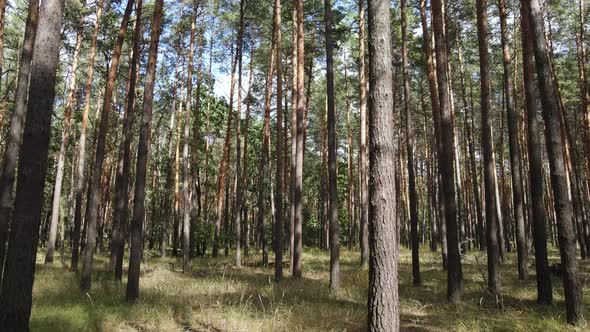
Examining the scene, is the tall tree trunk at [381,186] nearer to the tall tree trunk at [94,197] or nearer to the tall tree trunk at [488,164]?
the tall tree trunk at [488,164]

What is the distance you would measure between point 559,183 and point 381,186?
478cm

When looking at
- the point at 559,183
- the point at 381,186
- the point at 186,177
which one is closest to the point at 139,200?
the point at 186,177

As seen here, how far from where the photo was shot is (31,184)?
5086 mm

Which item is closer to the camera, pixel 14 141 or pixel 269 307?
pixel 269 307

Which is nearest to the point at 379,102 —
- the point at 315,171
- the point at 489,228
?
the point at 489,228

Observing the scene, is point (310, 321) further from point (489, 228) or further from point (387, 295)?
point (489, 228)

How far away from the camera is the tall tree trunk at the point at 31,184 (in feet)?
16.0

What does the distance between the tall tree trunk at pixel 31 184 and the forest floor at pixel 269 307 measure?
4.17ft

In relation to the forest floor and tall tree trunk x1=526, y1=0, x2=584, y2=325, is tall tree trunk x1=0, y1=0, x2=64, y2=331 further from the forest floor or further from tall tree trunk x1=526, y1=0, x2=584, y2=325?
tall tree trunk x1=526, y1=0, x2=584, y2=325

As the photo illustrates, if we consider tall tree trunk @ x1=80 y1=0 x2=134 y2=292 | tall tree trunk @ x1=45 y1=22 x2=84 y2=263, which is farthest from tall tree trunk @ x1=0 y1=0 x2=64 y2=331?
tall tree trunk @ x1=45 y1=22 x2=84 y2=263

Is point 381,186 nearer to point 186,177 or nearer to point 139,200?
point 139,200

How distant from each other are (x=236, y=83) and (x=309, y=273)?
1074 cm

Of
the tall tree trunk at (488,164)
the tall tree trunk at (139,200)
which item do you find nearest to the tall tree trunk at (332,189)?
the tall tree trunk at (488,164)

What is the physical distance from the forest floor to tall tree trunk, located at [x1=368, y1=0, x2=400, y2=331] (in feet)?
9.13
